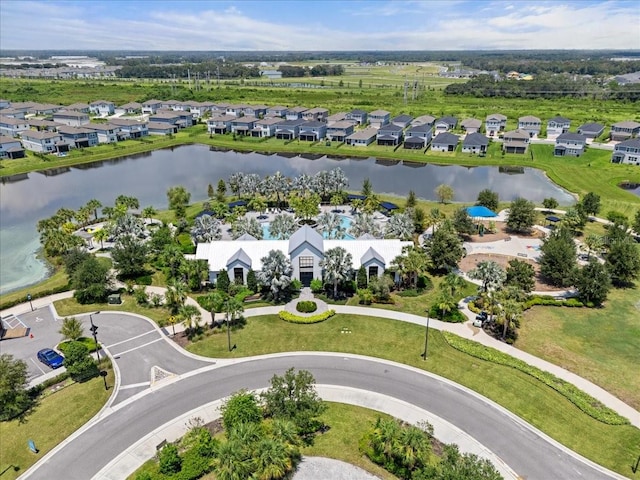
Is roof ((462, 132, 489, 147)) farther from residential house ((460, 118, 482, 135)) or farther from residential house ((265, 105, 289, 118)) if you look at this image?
residential house ((265, 105, 289, 118))

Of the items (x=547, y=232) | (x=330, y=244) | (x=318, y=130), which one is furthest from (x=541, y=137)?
(x=330, y=244)

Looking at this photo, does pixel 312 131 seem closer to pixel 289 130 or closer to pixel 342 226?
pixel 289 130

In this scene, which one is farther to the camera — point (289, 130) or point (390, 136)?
point (289, 130)

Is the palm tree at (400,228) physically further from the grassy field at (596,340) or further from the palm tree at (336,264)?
the grassy field at (596,340)

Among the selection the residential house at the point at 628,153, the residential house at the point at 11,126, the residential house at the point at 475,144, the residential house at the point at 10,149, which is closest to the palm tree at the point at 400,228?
the residential house at the point at 475,144

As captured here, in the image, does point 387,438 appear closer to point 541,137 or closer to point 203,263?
point 203,263

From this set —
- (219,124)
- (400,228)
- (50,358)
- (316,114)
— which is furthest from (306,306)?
(316,114)
